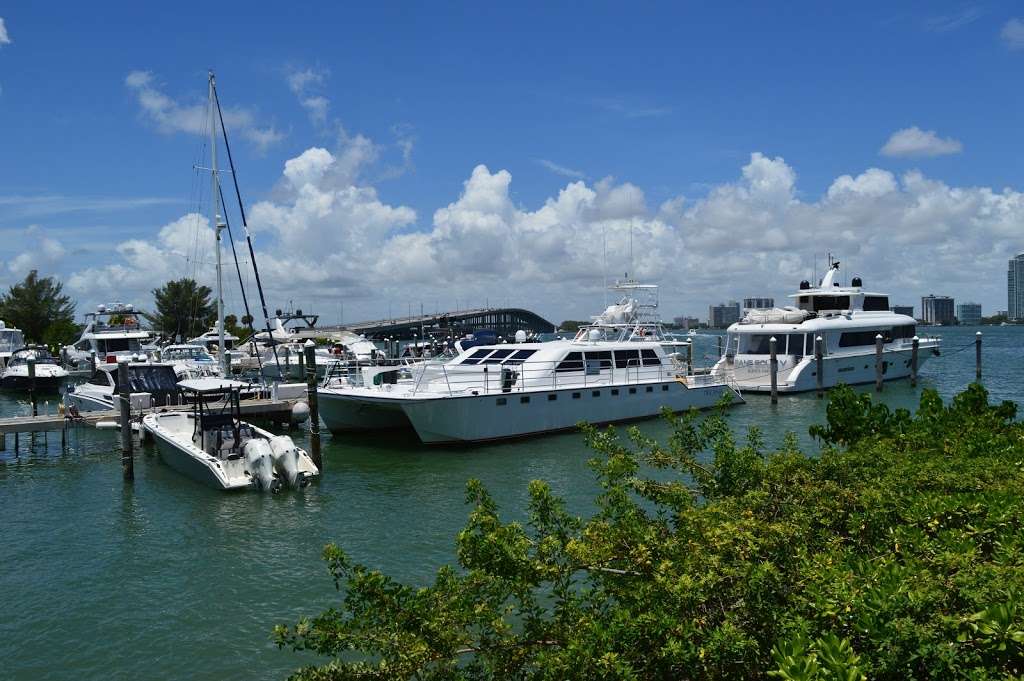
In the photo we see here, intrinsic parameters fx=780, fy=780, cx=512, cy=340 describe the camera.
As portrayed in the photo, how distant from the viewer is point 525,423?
25734mm

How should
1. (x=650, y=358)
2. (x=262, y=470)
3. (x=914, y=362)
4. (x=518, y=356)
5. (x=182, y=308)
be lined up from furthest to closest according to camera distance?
(x=182, y=308)
(x=914, y=362)
(x=650, y=358)
(x=518, y=356)
(x=262, y=470)

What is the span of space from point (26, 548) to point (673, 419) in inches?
510

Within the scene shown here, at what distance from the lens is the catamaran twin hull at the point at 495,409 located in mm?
24203

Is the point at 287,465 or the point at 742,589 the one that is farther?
the point at 287,465

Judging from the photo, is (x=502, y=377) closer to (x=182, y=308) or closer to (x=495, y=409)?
(x=495, y=409)

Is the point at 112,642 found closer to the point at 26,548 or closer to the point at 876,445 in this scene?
the point at 26,548

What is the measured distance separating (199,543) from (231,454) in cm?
491

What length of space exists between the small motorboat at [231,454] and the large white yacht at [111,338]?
24.2 m

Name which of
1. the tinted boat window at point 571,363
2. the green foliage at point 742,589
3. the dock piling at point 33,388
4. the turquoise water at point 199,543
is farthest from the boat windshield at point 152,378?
the green foliage at point 742,589

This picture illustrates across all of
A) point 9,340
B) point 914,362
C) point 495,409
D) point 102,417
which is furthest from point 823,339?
point 9,340

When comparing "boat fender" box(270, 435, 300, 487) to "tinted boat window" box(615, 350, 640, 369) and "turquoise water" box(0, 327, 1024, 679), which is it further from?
"tinted boat window" box(615, 350, 640, 369)

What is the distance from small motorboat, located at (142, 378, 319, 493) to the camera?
19.0 meters

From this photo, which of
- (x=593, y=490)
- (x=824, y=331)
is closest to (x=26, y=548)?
(x=593, y=490)

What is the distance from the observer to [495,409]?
2494 cm
